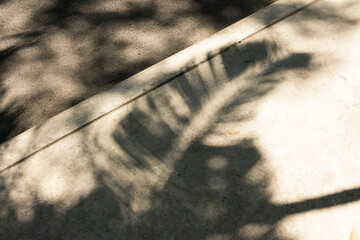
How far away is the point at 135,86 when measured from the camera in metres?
2.88

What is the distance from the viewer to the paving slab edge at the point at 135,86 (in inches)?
105

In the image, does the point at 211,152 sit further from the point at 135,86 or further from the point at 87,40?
the point at 87,40

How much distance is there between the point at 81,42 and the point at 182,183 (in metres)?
1.74

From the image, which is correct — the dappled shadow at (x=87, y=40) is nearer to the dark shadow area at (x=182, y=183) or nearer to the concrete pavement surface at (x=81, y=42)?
the concrete pavement surface at (x=81, y=42)

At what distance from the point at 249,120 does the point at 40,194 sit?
1.56 metres

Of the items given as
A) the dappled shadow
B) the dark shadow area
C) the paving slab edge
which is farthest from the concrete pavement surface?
the dark shadow area

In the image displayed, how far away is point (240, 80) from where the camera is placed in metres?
2.87

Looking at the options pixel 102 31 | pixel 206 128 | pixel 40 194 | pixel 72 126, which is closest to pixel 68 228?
pixel 40 194

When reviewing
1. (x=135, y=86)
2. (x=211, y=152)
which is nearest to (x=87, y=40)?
(x=135, y=86)

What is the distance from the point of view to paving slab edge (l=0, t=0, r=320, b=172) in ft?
8.73

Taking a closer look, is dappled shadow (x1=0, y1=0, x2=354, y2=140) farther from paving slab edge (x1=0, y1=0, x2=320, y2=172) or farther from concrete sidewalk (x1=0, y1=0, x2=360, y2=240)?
concrete sidewalk (x1=0, y1=0, x2=360, y2=240)

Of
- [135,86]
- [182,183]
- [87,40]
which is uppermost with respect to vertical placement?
[87,40]

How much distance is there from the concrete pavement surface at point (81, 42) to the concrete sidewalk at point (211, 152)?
0.74 feet

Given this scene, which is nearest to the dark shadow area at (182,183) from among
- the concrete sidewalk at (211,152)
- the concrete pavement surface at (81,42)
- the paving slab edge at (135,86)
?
the concrete sidewalk at (211,152)
